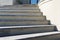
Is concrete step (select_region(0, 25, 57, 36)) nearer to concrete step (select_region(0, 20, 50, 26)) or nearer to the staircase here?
the staircase

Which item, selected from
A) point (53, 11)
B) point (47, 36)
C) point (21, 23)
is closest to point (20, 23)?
point (21, 23)

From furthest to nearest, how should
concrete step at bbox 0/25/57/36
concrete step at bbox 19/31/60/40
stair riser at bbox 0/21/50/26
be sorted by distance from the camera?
stair riser at bbox 0/21/50/26, concrete step at bbox 0/25/57/36, concrete step at bbox 19/31/60/40

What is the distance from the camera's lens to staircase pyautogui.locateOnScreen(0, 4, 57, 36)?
254 centimetres

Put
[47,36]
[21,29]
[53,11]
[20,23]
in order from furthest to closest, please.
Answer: [53,11] → [20,23] → [21,29] → [47,36]

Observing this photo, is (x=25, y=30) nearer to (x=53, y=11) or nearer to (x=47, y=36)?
(x=47, y=36)

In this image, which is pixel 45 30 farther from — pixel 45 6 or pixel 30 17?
pixel 45 6

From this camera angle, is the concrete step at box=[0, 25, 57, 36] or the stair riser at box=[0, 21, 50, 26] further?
the stair riser at box=[0, 21, 50, 26]

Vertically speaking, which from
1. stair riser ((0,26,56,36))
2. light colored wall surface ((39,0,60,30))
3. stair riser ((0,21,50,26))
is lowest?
stair riser ((0,26,56,36))

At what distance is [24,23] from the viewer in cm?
312

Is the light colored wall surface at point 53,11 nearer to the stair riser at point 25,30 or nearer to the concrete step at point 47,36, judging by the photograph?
the stair riser at point 25,30

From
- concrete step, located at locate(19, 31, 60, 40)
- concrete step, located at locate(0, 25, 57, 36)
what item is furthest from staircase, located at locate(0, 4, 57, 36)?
concrete step, located at locate(19, 31, 60, 40)

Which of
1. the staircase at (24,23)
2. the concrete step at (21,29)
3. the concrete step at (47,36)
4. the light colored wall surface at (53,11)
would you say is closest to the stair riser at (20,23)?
the staircase at (24,23)

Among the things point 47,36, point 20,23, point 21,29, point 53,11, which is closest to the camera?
point 47,36

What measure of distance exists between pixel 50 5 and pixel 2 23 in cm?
112
